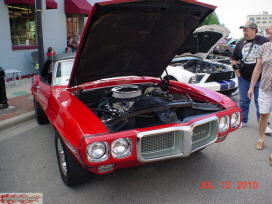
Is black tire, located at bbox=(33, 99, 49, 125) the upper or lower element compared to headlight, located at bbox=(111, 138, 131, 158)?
lower

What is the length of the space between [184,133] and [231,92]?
13.9 ft

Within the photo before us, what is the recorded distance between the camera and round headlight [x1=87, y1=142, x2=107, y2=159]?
2.08 m

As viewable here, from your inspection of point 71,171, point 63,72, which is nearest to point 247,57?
point 63,72

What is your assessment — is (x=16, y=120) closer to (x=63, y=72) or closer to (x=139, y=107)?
(x=63, y=72)

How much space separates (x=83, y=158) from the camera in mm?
2080

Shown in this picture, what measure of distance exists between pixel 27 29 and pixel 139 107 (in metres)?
8.08

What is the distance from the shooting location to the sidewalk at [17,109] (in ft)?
15.5

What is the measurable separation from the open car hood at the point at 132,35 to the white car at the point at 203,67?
2281 millimetres

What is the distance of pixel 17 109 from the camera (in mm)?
5402

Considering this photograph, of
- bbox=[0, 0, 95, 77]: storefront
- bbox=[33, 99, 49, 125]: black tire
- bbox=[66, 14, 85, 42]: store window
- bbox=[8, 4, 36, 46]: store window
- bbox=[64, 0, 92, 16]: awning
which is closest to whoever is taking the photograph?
bbox=[33, 99, 49, 125]: black tire

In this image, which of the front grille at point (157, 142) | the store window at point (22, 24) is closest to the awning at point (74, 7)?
the store window at point (22, 24)

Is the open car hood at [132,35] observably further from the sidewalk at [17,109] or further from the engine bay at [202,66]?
the engine bay at [202,66]

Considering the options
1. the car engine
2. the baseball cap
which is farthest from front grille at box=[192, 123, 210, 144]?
the car engine

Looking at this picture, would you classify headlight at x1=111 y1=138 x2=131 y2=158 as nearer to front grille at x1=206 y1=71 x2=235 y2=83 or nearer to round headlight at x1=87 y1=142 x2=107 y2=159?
round headlight at x1=87 y1=142 x2=107 y2=159
